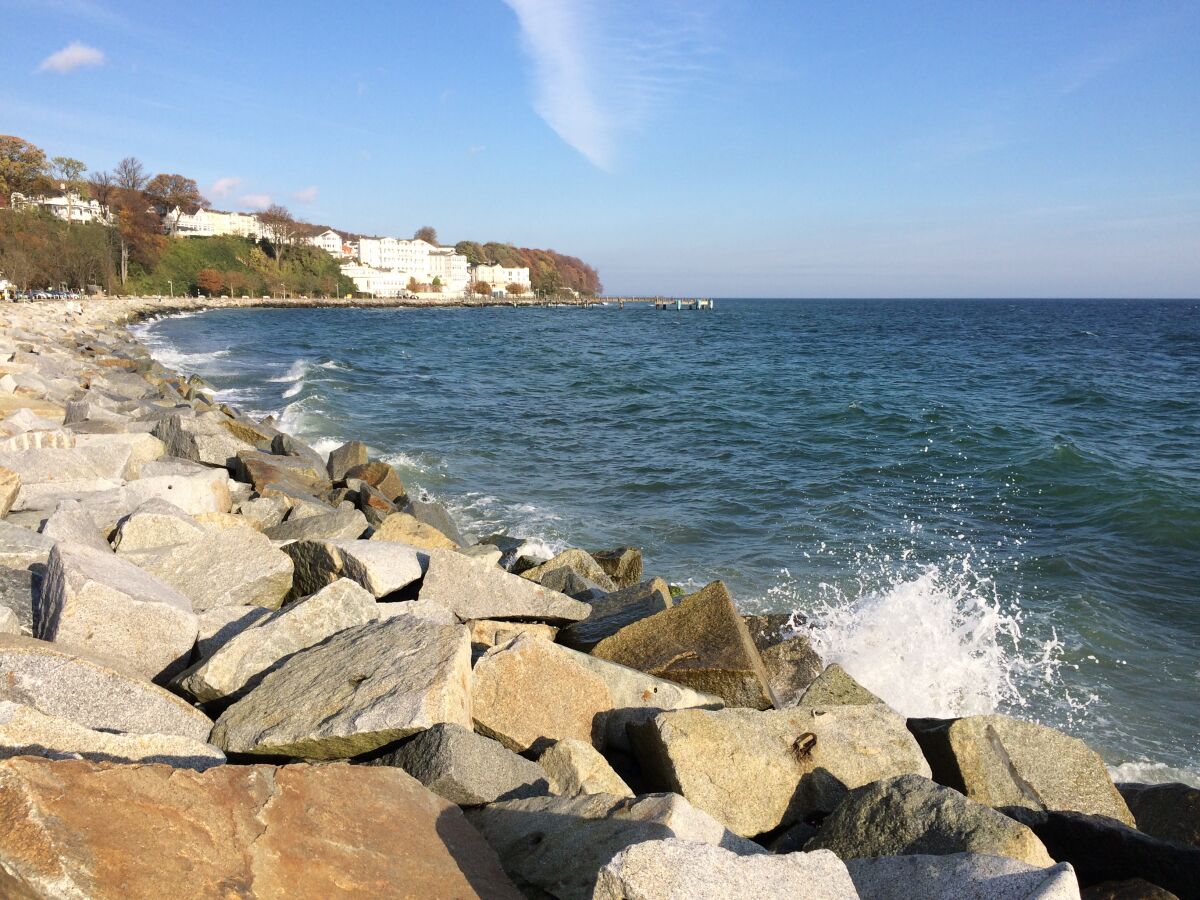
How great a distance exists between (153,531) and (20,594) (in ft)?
4.27

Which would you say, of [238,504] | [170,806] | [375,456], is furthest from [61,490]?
[375,456]

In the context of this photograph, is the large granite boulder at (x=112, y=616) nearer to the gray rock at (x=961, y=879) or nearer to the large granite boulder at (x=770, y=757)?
the large granite boulder at (x=770, y=757)

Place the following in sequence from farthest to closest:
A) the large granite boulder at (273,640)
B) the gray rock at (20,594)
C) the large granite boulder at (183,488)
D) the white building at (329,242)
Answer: the white building at (329,242), the large granite boulder at (183,488), the gray rock at (20,594), the large granite boulder at (273,640)

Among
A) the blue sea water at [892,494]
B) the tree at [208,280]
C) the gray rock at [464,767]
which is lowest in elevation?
the blue sea water at [892,494]

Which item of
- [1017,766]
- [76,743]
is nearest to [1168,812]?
[1017,766]

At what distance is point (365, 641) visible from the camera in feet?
12.9

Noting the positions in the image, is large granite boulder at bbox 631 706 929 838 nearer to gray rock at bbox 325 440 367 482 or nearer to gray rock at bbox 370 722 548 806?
gray rock at bbox 370 722 548 806

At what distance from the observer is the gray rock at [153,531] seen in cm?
541

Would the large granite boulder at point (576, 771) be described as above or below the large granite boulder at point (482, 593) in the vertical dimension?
below

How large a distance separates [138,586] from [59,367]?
16.8m

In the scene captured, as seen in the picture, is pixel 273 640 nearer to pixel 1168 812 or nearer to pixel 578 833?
pixel 578 833

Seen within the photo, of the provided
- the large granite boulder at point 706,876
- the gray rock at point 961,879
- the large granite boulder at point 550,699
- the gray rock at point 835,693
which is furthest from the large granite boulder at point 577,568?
the large granite boulder at point 706,876

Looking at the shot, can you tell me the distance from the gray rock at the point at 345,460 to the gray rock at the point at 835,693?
9155 millimetres

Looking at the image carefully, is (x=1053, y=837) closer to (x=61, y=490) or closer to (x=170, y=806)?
(x=170, y=806)
